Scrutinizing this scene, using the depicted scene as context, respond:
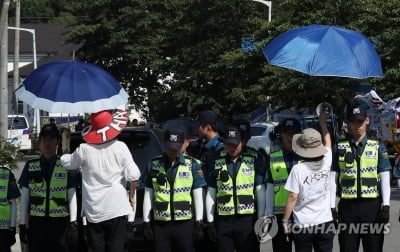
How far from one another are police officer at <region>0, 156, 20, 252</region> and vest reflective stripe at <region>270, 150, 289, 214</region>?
2.51 metres

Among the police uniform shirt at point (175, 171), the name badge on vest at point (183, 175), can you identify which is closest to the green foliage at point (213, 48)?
the police uniform shirt at point (175, 171)

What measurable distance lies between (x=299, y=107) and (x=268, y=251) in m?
15.9

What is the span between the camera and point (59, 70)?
335 inches

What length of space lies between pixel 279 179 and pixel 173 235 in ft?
3.75

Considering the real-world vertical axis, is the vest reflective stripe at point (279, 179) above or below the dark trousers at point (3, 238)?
above

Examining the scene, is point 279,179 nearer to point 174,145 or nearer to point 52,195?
point 174,145

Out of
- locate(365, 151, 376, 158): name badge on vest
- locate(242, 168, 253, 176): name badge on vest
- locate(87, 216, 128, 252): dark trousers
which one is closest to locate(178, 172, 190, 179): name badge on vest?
locate(242, 168, 253, 176): name badge on vest

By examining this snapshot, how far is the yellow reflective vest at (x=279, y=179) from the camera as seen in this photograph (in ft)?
26.0

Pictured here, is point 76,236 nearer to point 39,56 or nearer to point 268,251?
point 268,251

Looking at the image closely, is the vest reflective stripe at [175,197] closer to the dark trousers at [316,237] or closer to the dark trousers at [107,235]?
the dark trousers at [107,235]

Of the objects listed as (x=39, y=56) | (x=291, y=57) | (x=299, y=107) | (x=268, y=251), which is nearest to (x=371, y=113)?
(x=299, y=107)

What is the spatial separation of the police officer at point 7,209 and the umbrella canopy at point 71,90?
79cm

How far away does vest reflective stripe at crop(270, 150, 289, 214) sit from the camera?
792cm

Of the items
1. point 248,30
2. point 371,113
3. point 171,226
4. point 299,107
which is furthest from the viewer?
point 248,30
